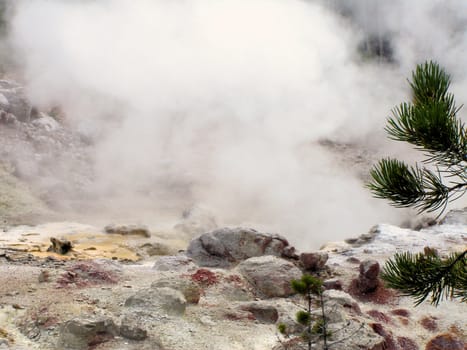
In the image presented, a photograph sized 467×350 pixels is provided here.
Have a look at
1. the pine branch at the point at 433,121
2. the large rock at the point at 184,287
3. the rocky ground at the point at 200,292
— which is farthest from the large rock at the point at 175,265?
the pine branch at the point at 433,121

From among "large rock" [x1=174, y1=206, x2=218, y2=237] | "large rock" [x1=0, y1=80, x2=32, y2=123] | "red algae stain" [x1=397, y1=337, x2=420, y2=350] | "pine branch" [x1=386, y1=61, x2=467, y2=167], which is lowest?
"red algae stain" [x1=397, y1=337, x2=420, y2=350]

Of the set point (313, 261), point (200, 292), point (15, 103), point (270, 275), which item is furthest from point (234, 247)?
point (15, 103)

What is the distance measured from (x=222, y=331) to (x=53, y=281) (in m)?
5.72

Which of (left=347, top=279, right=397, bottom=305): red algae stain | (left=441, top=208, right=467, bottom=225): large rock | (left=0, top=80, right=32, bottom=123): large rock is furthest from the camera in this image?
(left=0, top=80, right=32, bottom=123): large rock

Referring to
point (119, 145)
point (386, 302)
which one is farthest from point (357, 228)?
point (119, 145)

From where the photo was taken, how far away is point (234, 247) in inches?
826

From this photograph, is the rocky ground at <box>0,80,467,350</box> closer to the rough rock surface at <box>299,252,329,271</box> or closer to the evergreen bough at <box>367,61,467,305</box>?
the rough rock surface at <box>299,252,329,271</box>

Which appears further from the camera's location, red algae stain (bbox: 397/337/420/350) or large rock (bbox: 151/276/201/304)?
red algae stain (bbox: 397/337/420/350)

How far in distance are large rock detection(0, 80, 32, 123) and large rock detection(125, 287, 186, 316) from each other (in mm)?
43669

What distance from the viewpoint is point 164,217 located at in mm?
40031

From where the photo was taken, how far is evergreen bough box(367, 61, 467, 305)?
4.18 metres

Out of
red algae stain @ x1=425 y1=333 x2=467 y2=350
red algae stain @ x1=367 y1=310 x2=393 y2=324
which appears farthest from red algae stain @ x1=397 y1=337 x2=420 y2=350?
red algae stain @ x1=367 y1=310 x2=393 y2=324

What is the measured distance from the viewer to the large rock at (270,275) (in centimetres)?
1616

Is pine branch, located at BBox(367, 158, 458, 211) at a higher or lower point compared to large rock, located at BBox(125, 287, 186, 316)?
lower
